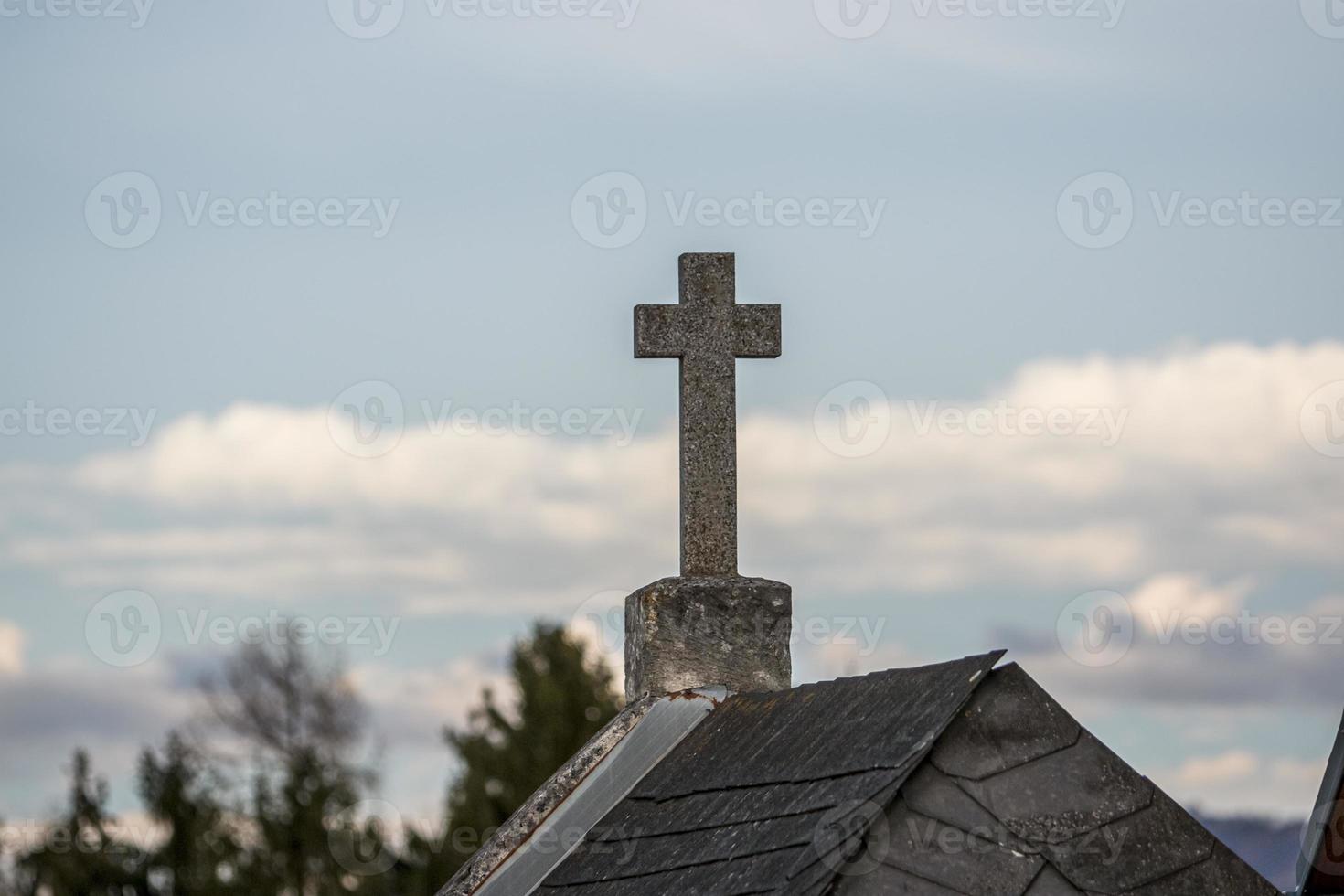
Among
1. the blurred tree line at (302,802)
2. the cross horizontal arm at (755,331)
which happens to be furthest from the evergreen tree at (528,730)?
the cross horizontal arm at (755,331)

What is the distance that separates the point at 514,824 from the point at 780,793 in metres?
1.78

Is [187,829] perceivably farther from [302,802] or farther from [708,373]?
[708,373]

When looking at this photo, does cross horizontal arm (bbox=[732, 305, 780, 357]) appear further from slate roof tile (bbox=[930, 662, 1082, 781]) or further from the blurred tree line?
the blurred tree line

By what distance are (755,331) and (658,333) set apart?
1.55ft

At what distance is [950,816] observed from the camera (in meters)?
6.22

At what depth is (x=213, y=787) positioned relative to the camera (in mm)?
32562

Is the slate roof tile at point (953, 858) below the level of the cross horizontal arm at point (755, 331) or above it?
below

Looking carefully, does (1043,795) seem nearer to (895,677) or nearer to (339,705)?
(895,677)

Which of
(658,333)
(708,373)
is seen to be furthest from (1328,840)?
(658,333)

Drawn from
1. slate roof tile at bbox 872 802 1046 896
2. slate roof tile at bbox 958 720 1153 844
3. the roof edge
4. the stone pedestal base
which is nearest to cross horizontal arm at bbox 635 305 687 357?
the stone pedestal base

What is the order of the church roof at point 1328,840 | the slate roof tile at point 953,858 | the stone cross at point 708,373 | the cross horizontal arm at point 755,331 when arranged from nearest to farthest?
1. the slate roof tile at point 953,858
2. the church roof at point 1328,840
3. the stone cross at point 708,373
4. the cross horizontal arm at point 755,331

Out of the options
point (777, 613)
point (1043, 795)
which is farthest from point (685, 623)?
point (1043, 795)

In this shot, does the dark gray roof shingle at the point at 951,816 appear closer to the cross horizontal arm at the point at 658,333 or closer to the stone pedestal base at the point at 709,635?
the stone pedestal base at the point at 709,635

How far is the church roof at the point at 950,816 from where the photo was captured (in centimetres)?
611
